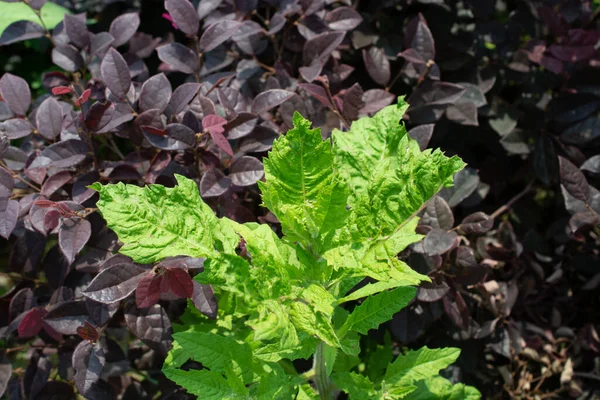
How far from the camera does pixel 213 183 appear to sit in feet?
4.76

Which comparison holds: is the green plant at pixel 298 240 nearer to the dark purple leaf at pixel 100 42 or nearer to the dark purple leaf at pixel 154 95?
the dark purple leaf at pixel 154 95

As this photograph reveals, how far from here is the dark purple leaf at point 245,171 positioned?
1503 millimetres

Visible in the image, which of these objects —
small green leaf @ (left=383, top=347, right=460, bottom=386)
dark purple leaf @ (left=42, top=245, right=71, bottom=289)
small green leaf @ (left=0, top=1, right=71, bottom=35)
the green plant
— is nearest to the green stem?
the green plant

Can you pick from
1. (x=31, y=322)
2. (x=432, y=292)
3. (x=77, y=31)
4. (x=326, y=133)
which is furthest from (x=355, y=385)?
(x=77, y=31)

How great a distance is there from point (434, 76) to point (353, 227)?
83cm

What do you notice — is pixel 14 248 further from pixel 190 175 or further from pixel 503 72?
pixel 503 72

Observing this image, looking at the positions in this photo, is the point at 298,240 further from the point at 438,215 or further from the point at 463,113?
the point at 463,113

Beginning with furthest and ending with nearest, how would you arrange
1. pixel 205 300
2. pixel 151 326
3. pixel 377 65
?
pixel 377 65, pixel 151 326, pixel 205 300

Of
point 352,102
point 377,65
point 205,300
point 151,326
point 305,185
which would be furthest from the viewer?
point 377,65

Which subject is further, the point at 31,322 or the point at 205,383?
the point at 31,322

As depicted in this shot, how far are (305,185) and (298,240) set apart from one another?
5.1 inches

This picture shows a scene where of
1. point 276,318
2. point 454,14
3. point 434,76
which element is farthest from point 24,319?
point 454,14

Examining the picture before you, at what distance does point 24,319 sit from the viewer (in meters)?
1.46

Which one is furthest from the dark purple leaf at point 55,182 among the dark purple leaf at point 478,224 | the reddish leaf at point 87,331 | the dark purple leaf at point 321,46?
the dark purple leaf at point 478,224
